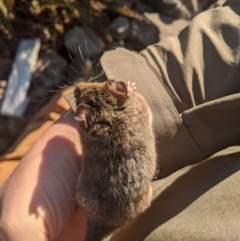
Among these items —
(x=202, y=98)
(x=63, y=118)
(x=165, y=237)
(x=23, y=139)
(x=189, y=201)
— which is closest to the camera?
(x=165, y=237)

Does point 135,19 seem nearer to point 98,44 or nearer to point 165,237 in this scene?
point 98,44

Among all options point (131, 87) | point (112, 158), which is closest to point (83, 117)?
point (112, 158)

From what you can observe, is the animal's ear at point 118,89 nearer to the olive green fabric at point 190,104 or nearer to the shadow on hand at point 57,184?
the olive green fabric at point 190,104

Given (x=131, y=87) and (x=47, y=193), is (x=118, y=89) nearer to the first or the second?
(x=131, y=87)

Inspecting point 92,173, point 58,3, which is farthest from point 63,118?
point 58,3

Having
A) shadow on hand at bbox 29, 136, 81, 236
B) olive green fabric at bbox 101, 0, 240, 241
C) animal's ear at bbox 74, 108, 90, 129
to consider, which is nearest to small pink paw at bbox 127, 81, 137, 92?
olive green fabric at bbox 101, 0, 240, 241

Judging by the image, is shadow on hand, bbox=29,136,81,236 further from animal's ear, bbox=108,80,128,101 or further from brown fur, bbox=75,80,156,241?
animal's ear, bbox=108,80,128,101
